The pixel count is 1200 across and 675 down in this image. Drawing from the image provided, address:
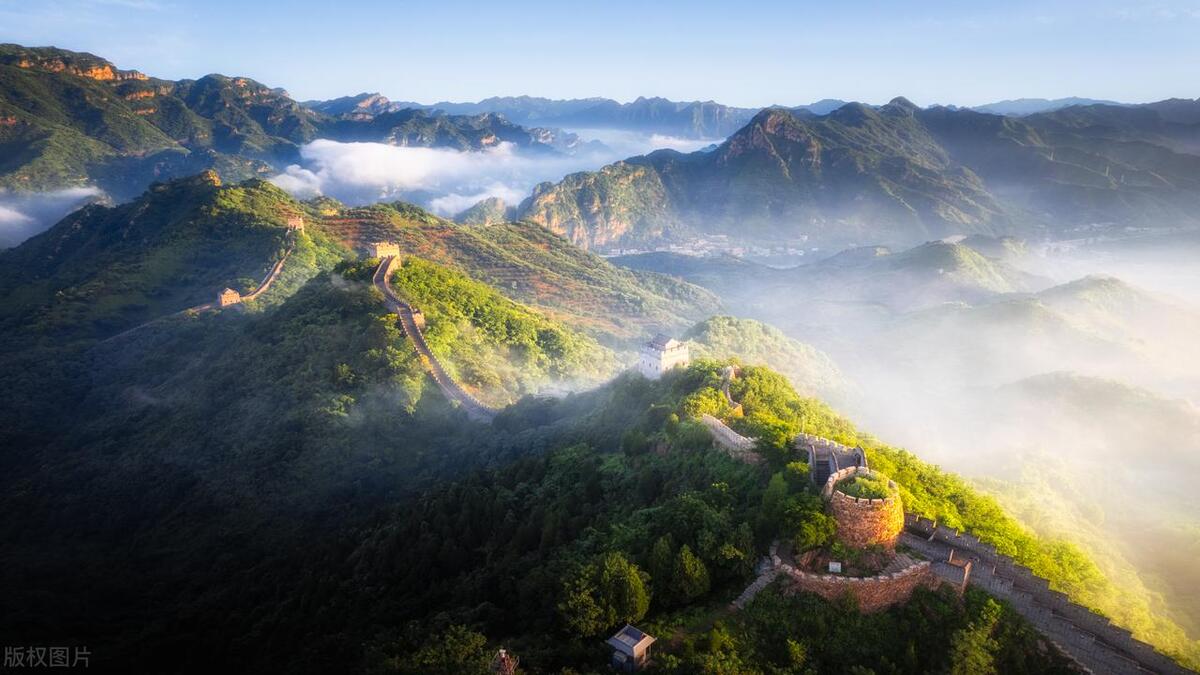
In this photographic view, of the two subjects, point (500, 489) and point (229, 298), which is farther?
point (229, 298)

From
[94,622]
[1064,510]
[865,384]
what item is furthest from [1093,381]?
[94,622]

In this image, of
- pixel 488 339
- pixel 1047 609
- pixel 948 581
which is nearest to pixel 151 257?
pixel 488 339

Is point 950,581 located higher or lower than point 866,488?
lower

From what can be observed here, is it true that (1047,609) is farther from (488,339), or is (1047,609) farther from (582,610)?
(488,339)

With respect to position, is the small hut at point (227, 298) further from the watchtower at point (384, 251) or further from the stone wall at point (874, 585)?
the stone wall at point (874, 585)

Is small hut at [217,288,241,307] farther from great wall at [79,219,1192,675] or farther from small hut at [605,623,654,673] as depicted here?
great wall at [79,219,1192,675]

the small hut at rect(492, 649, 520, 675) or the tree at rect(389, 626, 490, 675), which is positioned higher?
the small hut at rect(492, 649, 520, 675)

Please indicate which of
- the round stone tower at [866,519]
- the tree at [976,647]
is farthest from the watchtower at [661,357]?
the tree at [976,647]
